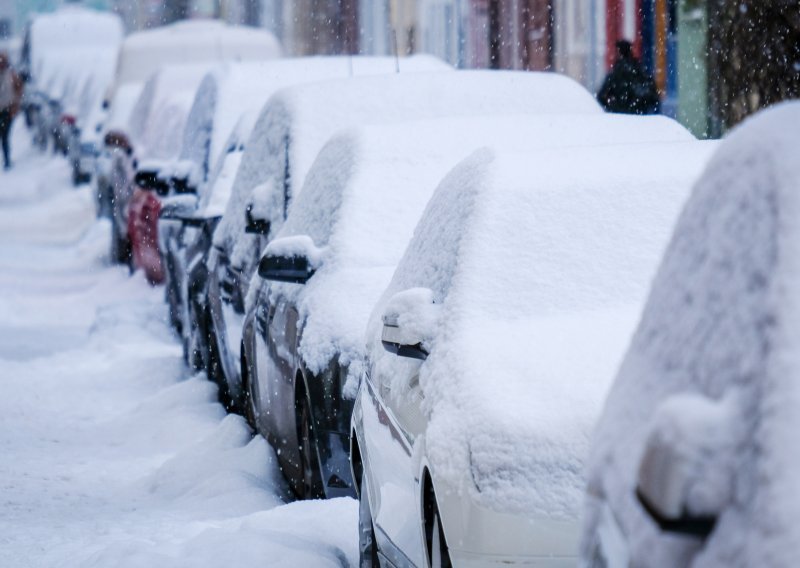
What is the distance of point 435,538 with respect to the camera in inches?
151

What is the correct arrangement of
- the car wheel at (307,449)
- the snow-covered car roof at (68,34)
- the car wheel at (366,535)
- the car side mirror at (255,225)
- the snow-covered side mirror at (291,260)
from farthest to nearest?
1. the snow-covered car roof at (68,34)
2. the car side mirror at (255,225)
3. the snow-covered side mirror at (291,260)
4. the car wheel at (307,449)
5. the car wheel at (366,535)

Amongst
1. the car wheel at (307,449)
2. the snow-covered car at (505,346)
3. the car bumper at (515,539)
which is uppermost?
the snow-covered car at (505,346)

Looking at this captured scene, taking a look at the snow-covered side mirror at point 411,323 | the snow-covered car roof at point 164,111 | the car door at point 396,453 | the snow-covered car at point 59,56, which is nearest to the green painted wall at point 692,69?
the snow-covered car roof at point 164,111

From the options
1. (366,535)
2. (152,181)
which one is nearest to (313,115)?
(366,535)

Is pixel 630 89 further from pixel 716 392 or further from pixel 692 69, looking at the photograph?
pixel 716 392

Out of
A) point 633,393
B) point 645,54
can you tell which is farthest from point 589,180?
point 645,54

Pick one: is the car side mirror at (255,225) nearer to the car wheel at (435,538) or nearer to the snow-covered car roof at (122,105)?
the car wheel at (435,538)

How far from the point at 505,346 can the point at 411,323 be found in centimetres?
25

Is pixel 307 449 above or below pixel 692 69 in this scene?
below

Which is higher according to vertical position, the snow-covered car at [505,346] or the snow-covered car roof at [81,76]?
the snow-covered car at [505,346]

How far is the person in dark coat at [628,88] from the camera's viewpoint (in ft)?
47.5

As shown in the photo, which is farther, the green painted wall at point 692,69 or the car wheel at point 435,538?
the green painted wall at point 692,69

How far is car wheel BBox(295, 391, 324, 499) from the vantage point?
5914mm

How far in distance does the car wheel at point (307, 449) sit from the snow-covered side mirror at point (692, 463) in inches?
150
